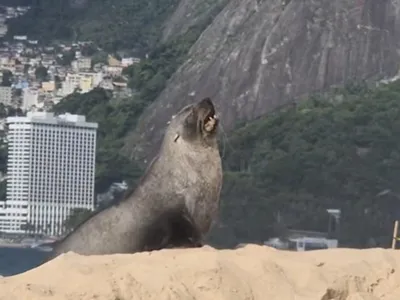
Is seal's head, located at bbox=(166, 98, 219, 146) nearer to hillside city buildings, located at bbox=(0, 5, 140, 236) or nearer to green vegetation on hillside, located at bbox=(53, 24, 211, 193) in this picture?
hillside city buildings, located at bbox=(0, 5, 140, 236)

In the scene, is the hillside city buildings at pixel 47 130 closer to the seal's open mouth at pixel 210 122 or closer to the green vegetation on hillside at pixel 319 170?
the green vegetation on hillside at pixel 319 170

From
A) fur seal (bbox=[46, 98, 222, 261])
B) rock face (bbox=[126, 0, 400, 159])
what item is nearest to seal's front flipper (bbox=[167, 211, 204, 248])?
fur seal (bbox=[46, 98, 222, 261])

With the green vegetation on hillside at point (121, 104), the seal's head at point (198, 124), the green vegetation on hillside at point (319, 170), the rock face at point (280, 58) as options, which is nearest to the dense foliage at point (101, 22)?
the green vegetation on hillside at point (121, 104)

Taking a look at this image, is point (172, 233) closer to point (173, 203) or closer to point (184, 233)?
point (184, 233)

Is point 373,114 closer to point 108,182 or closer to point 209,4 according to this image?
point 108,182

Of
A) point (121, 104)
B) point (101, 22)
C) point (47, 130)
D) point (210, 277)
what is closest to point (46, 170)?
point (47, 130)
